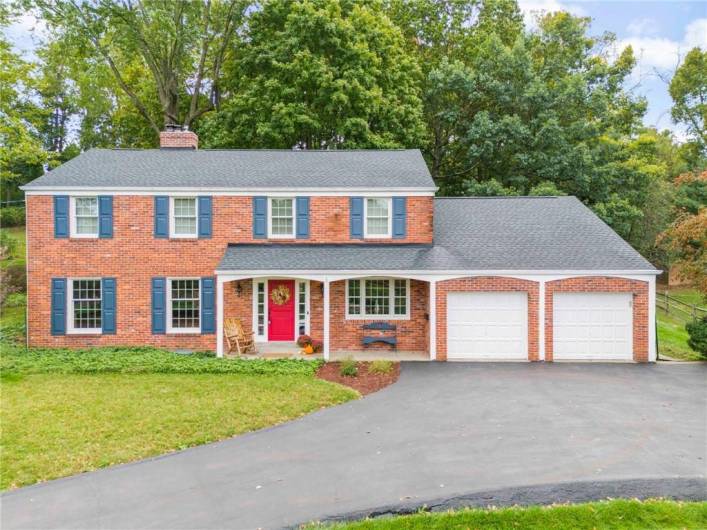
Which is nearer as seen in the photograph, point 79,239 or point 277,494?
point 277,494

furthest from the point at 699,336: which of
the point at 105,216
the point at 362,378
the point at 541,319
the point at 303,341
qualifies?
the point at 105,216

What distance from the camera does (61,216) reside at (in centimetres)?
1505

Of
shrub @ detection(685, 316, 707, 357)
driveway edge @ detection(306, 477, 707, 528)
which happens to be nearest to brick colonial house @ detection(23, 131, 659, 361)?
shrub @ detection(685, 316, 707, 357)

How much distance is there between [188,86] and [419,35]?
48.2ft

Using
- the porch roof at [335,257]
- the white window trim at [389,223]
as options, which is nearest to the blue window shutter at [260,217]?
the porch roof at [335,257]

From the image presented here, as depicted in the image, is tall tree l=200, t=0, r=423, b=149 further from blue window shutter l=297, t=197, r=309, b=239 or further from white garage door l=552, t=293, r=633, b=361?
white garage door l=552, t=293, r=633, b=361

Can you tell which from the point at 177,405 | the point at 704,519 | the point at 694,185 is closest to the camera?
the point at 704,519

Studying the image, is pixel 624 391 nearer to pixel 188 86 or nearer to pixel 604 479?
pixel 604 479

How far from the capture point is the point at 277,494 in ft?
20.8

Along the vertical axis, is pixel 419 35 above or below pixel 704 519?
above

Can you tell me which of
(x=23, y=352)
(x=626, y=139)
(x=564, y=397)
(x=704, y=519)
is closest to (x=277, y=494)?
(x=704, y=519)

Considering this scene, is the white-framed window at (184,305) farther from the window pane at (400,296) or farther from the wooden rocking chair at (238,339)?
the window pane at (400,296)

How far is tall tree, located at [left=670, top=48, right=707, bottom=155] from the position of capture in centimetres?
3384

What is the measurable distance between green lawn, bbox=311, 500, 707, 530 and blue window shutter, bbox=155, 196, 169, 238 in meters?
12.0
